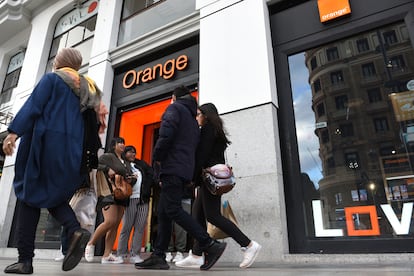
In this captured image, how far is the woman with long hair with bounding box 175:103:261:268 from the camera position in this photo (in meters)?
2.97

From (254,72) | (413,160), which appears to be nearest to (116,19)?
(254,72)

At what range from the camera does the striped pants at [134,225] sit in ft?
14.2

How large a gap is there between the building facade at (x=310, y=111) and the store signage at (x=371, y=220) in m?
0.01

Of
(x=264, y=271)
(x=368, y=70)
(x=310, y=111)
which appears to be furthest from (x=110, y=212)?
(x=368, y=70)

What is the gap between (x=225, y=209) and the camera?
3551mm

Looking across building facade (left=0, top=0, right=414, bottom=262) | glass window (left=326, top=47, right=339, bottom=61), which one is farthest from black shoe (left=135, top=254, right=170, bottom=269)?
glass window (left=326, top=47, right=339, bottom=61)

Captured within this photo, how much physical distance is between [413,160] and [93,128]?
12.1 feet

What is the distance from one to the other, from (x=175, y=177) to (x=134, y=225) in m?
1.98

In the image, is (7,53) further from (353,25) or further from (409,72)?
(409,72)

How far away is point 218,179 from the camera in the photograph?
301cm

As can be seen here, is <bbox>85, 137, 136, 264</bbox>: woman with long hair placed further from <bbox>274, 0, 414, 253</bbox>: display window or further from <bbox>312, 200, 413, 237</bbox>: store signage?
<bbox>312, 200, 413, 237</bbox>: store signage

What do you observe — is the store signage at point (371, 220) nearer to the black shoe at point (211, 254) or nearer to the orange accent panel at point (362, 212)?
the orange accent panel at point (362, 212)

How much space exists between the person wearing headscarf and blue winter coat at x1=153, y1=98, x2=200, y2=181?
686 millimetres

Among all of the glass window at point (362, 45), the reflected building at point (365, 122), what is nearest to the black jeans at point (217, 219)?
the reflected building at point (365, 122)
